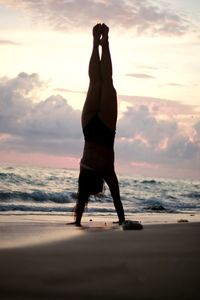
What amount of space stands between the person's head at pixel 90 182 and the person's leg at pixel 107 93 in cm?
67

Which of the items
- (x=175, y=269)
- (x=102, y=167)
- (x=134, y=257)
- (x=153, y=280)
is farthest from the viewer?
(x=102, y=167)

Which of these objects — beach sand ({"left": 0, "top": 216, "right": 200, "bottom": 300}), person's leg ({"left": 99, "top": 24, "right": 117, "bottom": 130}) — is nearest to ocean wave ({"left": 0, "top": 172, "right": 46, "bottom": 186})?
person's leg ({"left": 99, "top": 24, "right": 117, "bottom": 130})

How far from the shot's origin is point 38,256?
3.08m

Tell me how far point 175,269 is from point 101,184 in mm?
3728

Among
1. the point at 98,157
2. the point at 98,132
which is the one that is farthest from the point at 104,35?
the point at 98,157

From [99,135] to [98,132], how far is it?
0.04 m

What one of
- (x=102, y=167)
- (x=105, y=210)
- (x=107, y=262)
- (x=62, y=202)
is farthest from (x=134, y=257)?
(x=62, y=202)

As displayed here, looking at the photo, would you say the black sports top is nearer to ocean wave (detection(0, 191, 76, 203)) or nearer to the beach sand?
the beach sand

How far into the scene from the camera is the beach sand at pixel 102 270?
86.5 inches

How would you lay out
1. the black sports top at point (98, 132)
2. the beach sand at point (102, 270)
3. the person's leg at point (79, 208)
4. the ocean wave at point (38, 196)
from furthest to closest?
the ocean wave at point (38, 196)
the person's leg at point (79, 208)
the black sports top at point (98, 132)
the beach sand at point (102, 270)

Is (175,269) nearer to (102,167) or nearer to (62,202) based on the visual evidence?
(102,167)

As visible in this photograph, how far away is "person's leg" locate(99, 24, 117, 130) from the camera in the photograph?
629 cm

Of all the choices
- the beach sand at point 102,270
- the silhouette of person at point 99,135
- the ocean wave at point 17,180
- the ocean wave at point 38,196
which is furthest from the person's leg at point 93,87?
the ocean wave at point 17,180

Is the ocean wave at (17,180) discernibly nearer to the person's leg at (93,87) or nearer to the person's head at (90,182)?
the person's head at (90,182)
